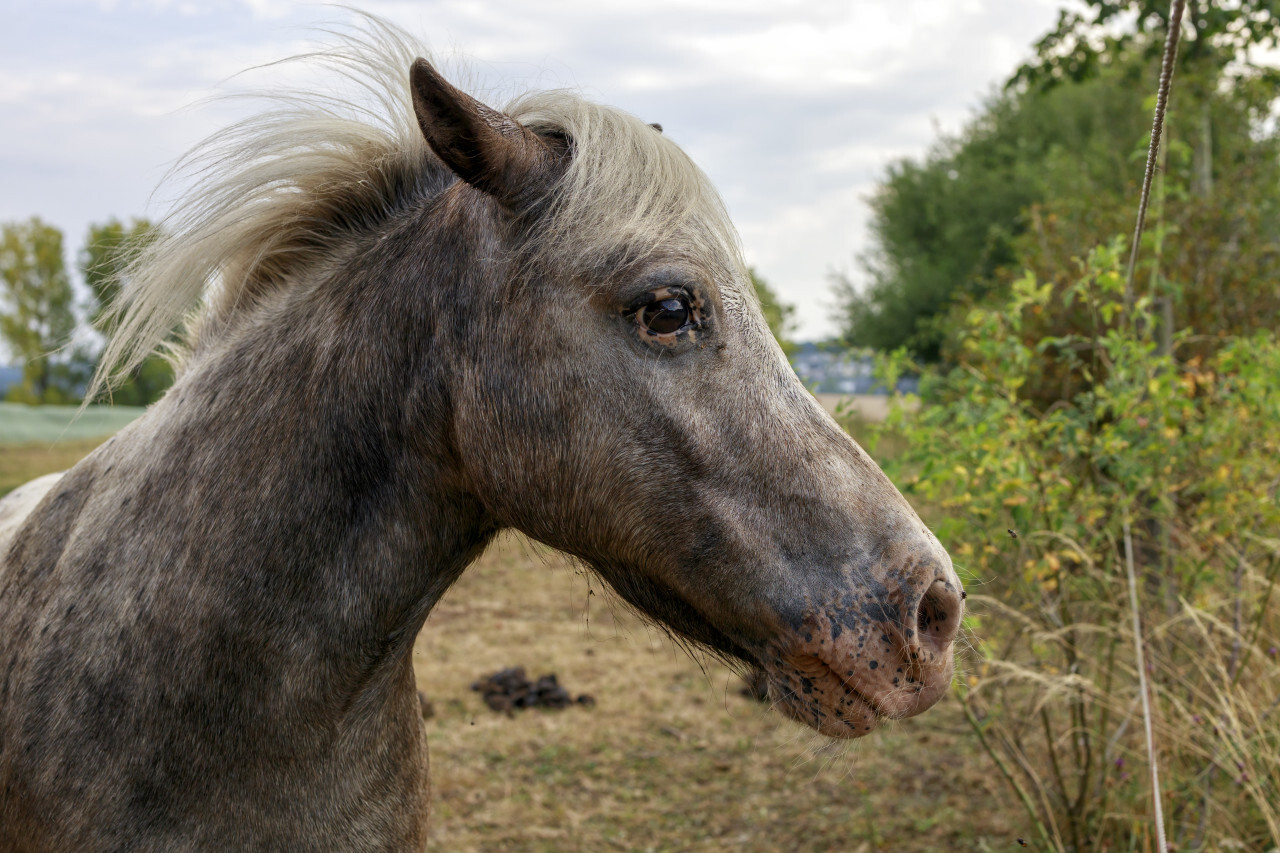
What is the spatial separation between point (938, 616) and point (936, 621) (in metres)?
0.01

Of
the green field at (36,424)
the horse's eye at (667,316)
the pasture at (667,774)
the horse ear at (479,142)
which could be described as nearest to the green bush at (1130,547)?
the pasture at (667,774)

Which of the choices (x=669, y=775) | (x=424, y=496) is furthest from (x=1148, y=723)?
(x=669, y=775)

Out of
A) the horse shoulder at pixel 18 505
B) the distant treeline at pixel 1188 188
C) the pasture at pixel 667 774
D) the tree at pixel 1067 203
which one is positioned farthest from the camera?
the tree at pixel 1067 203

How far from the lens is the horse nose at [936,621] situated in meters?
1.42

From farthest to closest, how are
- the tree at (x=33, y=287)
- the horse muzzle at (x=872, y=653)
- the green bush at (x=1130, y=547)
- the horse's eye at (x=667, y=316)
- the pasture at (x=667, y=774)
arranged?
the tree at (x=33, y=287)
the pasture at (x=667, y=774)
the green bush at (x=1130, y=547)
the horse's eye at (x=667, y=316)
the horse muzzle at (x=872, y=653)

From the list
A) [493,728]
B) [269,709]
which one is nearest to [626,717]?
[493,728]

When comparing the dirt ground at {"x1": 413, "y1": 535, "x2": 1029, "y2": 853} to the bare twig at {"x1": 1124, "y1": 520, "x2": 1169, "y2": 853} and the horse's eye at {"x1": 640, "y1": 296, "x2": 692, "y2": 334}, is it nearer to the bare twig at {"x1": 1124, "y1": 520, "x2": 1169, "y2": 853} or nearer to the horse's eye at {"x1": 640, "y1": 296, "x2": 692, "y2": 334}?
the bare twig at {"x1": 1124, "y1": 520, "x2": 1169, "y2": 853}

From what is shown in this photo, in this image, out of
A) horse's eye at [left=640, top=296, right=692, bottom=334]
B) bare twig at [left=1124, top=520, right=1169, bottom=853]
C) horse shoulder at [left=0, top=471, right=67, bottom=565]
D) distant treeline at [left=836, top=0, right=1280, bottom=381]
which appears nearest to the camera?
horse's eye at [left=640, top=296, right=692, bottom=334]

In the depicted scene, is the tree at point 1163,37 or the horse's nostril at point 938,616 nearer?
the horse's nostril at point 938,616

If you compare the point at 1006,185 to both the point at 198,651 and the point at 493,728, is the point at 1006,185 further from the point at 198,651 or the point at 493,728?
the point at 198,651

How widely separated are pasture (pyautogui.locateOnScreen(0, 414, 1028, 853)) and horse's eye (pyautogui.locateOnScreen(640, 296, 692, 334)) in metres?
1.77

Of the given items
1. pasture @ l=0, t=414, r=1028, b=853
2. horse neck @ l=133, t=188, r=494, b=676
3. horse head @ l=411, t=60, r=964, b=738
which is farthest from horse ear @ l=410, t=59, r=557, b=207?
pasture @ l=0, t=414, r=1028, b=853

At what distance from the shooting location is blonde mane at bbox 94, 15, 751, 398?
1643mm

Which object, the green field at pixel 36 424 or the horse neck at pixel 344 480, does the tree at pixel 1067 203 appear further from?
the green field at pixel 36 424
